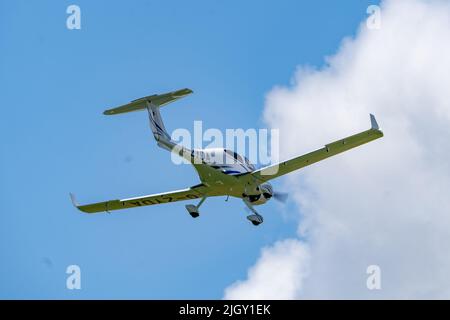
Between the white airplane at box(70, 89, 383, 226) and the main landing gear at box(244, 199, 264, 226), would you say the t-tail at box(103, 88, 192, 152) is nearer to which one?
the white airplane at box(70, 89, 383, 226)

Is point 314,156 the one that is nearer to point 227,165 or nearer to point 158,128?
point 227,165

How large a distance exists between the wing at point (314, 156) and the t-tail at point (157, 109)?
348 centimetres

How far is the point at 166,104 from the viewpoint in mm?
41750

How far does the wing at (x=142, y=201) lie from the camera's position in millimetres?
42500

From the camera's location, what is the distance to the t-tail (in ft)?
130

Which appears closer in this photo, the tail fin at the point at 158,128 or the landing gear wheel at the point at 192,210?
the tail fin at the point at 158,128

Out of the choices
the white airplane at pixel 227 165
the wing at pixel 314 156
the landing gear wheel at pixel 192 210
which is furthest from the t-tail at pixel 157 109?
the wing at pixel 314 156

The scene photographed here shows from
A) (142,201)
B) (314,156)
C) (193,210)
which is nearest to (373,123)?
(314,156)

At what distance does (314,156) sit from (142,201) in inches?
335

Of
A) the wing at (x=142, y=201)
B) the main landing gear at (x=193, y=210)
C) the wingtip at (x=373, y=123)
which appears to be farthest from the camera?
the wing at (x=142, y=201)

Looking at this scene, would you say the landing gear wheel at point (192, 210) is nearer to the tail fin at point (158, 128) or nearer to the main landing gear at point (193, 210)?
the main landing gear at point (193, 210)

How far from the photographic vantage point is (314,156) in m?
39.8

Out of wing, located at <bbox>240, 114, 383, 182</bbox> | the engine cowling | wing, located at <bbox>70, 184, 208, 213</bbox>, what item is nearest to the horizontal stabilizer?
wing, located at <bbox>70, 184, 208, 213</bbox>
